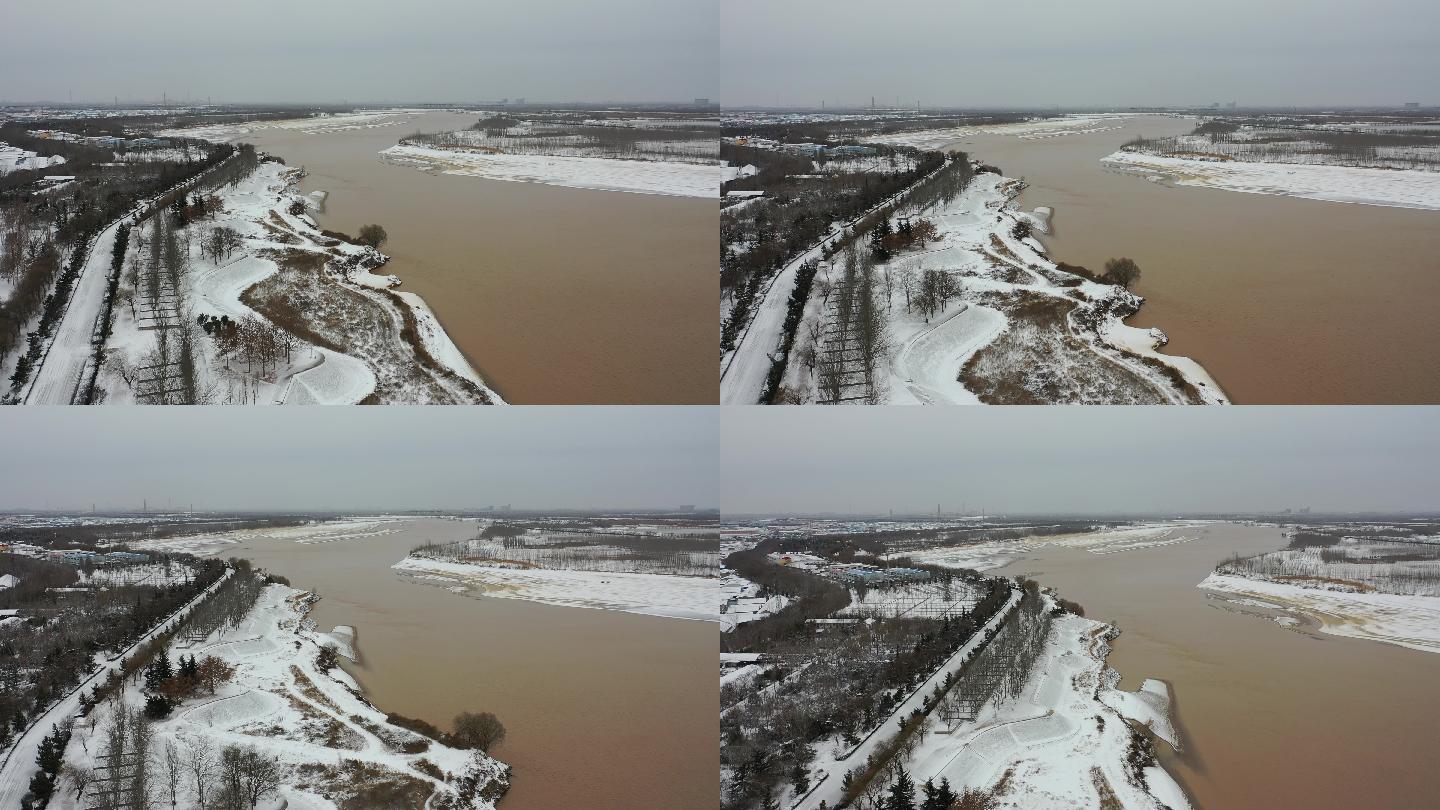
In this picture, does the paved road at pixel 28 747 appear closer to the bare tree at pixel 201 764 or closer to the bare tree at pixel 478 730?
the bare tree at pixel 201 764

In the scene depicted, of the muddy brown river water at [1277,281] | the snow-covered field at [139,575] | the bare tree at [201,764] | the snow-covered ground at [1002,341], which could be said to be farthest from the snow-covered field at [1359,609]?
the snow-covered field at [139,575]

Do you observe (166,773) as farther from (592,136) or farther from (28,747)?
(592,136)

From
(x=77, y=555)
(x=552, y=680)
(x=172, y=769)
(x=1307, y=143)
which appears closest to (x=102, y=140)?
(x=77, y=555)

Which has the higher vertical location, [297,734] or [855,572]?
[297,734]

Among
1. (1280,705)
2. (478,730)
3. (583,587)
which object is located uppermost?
(478,730)

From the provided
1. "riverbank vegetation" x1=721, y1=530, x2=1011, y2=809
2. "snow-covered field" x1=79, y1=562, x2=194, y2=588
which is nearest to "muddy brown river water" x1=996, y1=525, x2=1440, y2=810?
"riverbank vegetation" x1=721, y1=530, x2=1011, y2=809

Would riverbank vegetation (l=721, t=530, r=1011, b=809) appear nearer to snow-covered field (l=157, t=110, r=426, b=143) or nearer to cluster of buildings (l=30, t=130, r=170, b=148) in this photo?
cluster of buildings (l=30, t=130, r=170, b=148)

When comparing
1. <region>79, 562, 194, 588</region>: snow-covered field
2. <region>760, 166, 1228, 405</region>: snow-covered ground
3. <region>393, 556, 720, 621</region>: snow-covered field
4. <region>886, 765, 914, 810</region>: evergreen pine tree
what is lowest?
<region>393, 556, 720, 621</region>: snow-covered field
